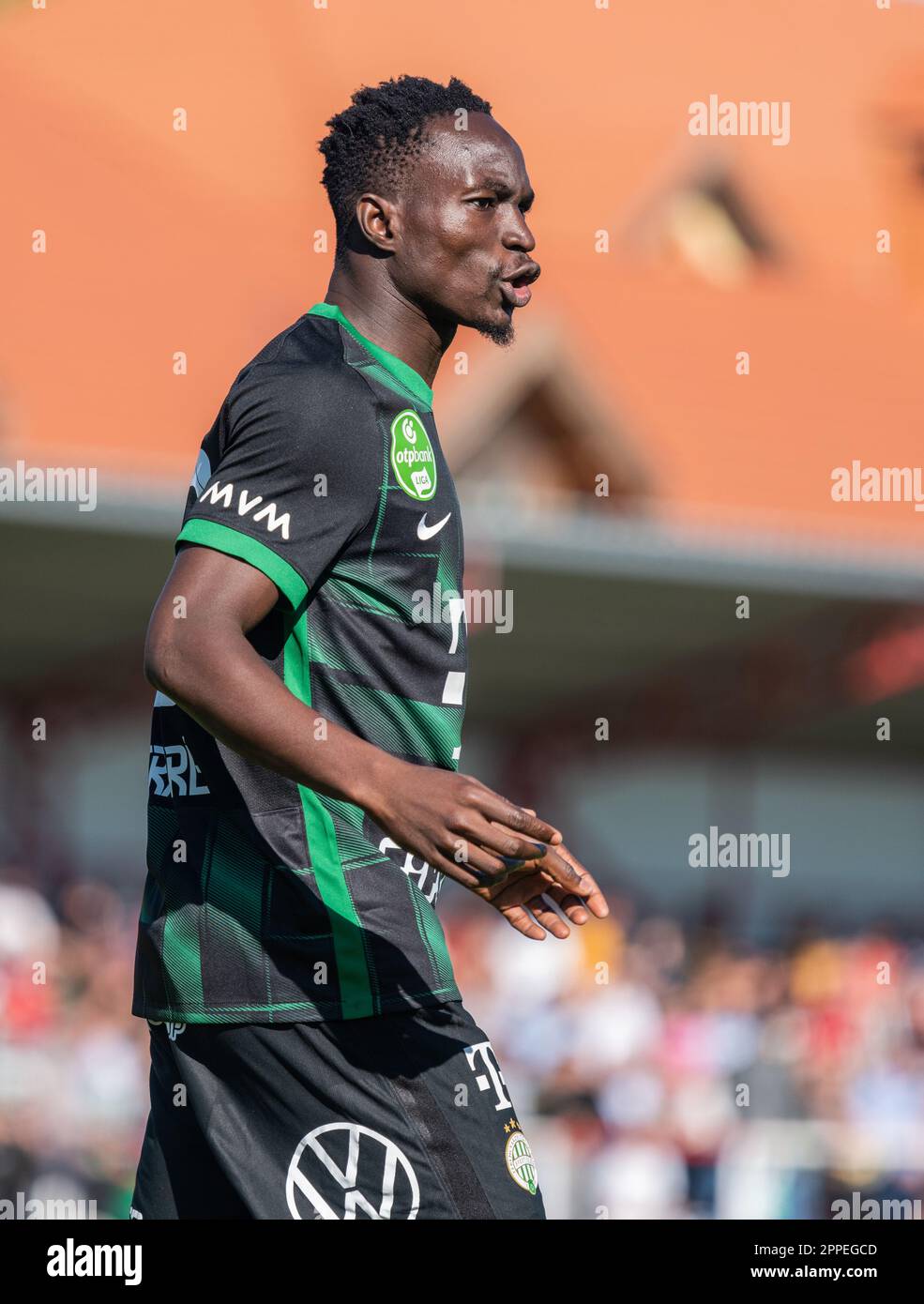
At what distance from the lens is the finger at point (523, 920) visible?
256cm

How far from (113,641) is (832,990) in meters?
6.87

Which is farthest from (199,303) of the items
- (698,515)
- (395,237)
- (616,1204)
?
(395,237)

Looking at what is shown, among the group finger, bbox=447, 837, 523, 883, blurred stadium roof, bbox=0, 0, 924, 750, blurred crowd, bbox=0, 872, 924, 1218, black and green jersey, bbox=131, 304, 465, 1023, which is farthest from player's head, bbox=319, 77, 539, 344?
blurred stadium roof, bbox=0, 0, 924, 750

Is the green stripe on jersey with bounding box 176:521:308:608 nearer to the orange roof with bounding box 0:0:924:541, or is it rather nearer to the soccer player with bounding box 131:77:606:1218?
the soccer player with bounding box 131:77:606:1218

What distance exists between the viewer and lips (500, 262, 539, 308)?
305 centimetres

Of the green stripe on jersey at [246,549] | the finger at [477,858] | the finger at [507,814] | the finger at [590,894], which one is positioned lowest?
the finger at [590,894]

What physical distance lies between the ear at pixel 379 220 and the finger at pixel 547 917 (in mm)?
1151

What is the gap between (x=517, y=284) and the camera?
10.1 feet

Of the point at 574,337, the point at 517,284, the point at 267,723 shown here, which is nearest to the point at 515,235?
the point at 517,284

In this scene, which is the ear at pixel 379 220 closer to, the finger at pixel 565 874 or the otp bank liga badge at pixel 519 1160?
the finger at pixel 565 874

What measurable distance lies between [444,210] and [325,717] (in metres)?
0.93

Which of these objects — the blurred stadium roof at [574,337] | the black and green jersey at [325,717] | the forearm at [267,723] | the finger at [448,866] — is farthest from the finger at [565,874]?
the blurred stadium roof at [574,337]

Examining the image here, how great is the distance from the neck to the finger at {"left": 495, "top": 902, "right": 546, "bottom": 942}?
95cm

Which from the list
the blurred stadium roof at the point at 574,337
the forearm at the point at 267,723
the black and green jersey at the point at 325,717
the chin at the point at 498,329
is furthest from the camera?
the blurred stadium roof at the point at 574,337
